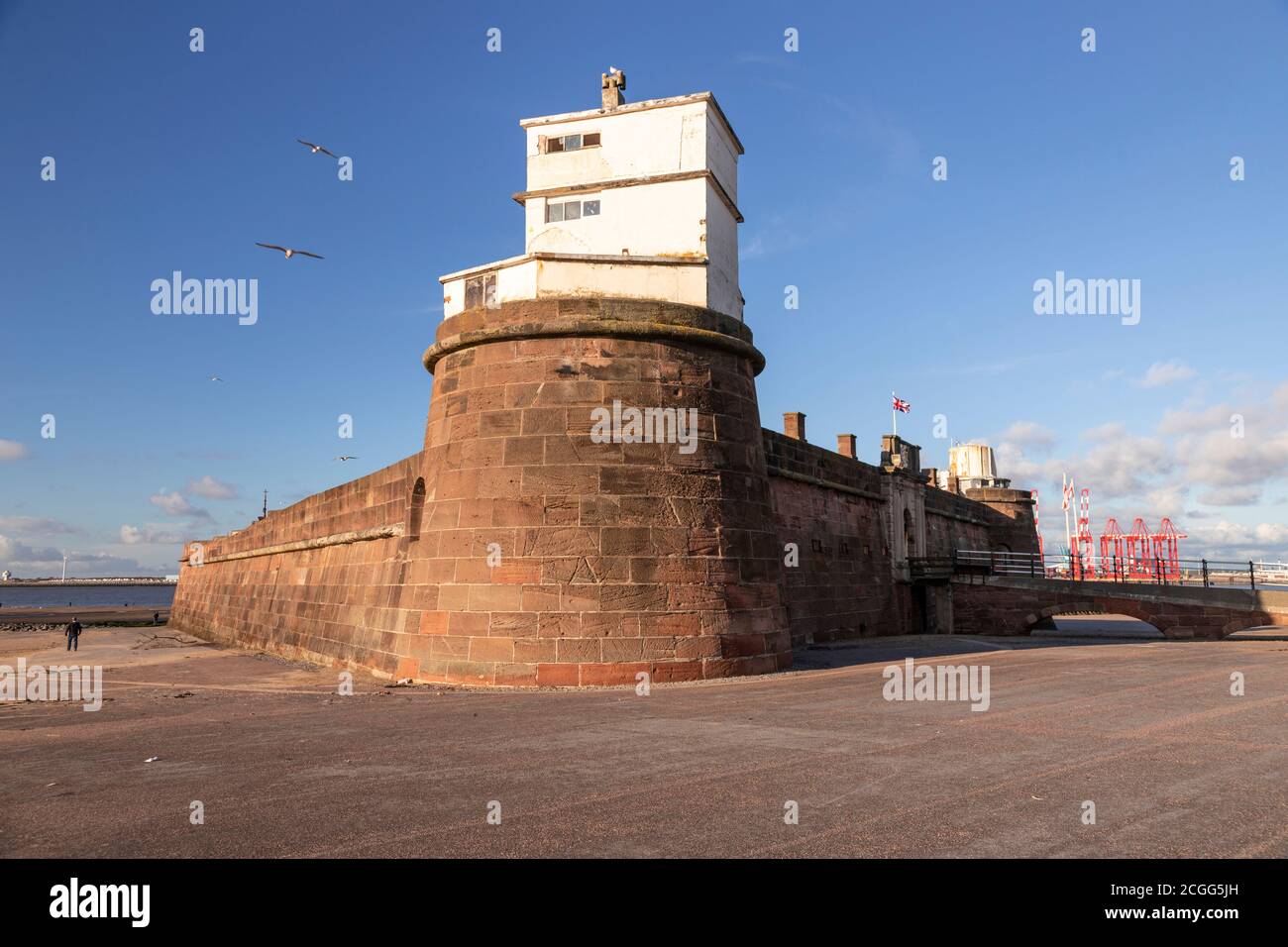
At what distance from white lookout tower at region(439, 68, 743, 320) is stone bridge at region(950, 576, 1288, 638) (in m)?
15.4

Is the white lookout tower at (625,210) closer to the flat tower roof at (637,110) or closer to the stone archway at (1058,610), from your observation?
the flat tower roof at (637,110)

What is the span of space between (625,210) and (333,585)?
34.4 ft

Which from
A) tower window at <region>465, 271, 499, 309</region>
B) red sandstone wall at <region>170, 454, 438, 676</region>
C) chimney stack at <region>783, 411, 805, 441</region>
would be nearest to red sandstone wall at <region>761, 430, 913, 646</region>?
chimney stack at <region>783, 411, 805, 441</region>

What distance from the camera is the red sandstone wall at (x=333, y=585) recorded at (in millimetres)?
14297

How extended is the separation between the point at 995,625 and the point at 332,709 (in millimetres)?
22249

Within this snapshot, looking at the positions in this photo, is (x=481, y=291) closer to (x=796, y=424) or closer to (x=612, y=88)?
(x=612, y=88)

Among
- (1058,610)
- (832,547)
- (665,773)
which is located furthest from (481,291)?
(1058,610)

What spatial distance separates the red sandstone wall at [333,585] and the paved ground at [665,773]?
115 inches

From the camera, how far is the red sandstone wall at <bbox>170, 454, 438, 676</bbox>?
46.9 feet

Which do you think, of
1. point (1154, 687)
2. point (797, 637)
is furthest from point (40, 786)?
point (797, 637)

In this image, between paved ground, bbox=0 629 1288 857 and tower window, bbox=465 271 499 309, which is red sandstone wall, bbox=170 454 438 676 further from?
tower window, bbox=465 271 499 309

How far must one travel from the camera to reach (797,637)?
1941 cm

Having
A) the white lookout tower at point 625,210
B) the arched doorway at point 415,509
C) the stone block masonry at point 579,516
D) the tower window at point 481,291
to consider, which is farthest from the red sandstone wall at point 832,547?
the tower window at point 481,291

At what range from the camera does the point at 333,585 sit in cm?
1892
